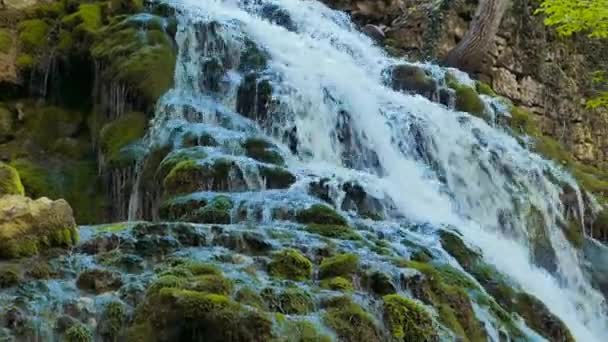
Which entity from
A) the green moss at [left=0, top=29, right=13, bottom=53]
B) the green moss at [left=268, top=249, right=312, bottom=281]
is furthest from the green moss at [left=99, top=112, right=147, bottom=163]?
the green moss at [left=268, top=249, right=312, bottom=281]

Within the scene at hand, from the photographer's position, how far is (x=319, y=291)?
5520mm

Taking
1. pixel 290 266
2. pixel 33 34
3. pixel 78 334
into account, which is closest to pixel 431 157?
pixel 290 266

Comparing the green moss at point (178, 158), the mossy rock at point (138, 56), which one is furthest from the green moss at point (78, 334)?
the mossy rock at point (138, 56)

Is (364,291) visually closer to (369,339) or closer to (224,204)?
(369,339)

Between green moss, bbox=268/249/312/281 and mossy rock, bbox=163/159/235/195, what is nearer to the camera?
green moss, bbox=268/249/312/281

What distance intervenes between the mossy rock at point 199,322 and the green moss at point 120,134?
5.11 metres

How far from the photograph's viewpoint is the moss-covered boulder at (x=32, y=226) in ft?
18.1

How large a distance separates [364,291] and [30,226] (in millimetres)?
2426

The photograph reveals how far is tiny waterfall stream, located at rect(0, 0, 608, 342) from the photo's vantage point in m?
6.25

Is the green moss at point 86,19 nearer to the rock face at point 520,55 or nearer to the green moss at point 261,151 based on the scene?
the green moss at point 261,151

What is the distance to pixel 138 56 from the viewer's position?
10750 millimetres

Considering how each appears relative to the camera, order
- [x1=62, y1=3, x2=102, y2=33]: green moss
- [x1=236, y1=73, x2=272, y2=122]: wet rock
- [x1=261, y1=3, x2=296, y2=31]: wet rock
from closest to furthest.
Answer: [x1=236, y1=73, x2=272, y2=122]: wet rock < [x1=62, y1=3, x2=102, y2=33]: green moss < [x1=261, y1=3, x2=296, y2=31]: wet rock

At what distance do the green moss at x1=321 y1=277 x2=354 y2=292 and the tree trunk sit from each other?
404 inches

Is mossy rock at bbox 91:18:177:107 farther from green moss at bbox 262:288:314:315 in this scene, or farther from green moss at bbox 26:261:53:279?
green moss at bbox 262:288:314:315
